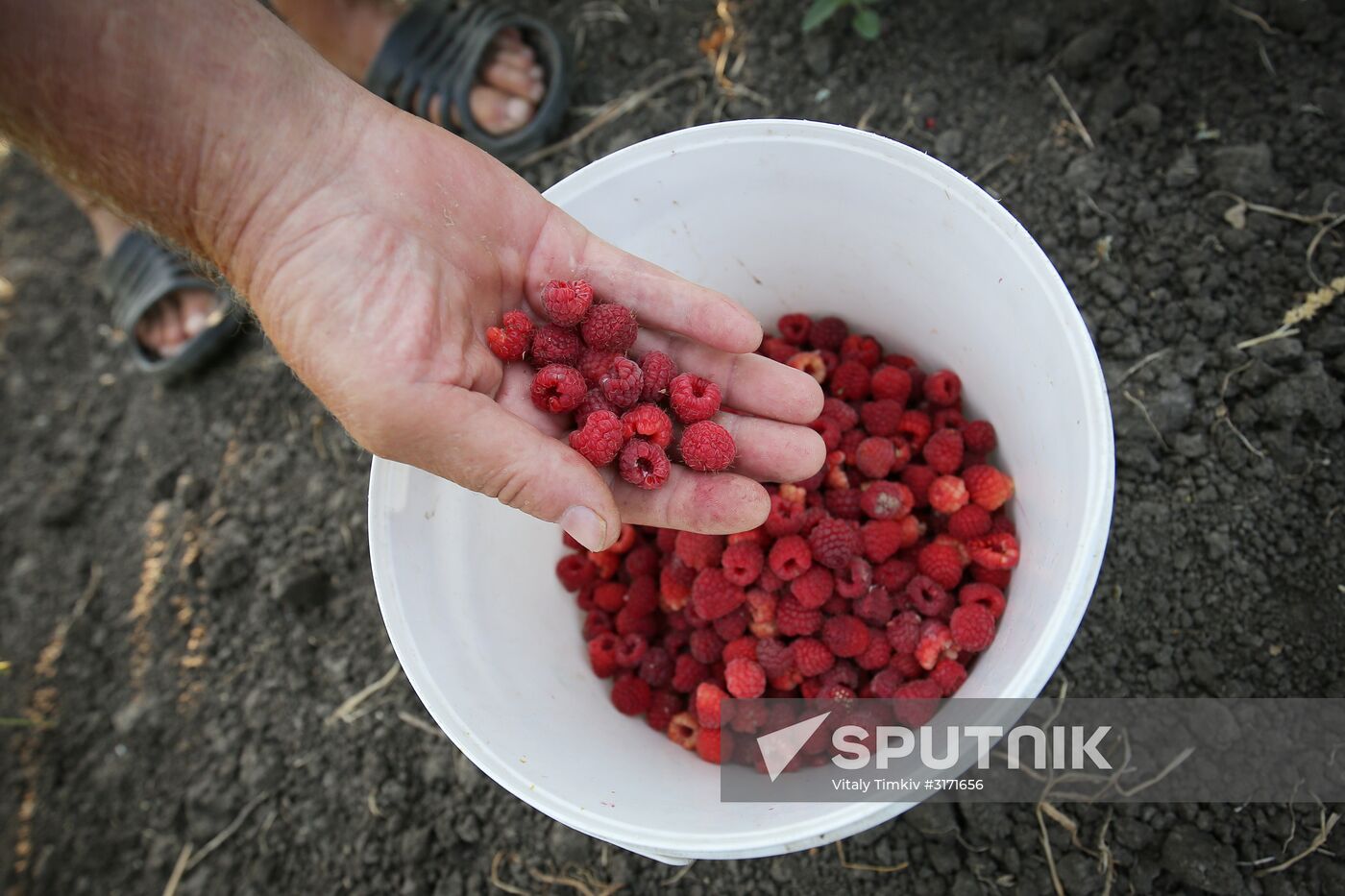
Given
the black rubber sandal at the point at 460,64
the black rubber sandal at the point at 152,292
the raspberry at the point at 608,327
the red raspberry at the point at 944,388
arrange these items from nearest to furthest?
the raspberry at the point at 608,327 → the red raspberry at the point at 944,388 → the black rubber sandal at the point at 460,64 → the black rubber sandal at the point at 152,292

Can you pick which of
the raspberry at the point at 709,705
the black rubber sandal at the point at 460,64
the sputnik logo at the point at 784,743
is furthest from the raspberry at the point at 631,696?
the black rubber sandal at the point at 460,64

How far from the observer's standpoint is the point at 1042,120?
236 centimetres

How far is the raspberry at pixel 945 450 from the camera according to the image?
1.98 meters

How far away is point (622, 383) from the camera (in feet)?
5.58

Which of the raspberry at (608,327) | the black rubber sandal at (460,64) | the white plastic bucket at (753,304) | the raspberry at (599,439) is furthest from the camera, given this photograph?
the black rubber sandal at (460,64)

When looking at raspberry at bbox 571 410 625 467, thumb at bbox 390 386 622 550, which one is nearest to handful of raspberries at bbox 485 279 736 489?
raspberry at bbox 571 410 625 467

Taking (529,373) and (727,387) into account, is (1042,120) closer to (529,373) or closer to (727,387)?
(727,387)

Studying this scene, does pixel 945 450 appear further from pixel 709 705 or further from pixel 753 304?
pixel 709 705

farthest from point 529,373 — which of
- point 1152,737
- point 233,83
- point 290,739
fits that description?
point 1152,737

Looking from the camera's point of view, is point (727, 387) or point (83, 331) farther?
point (83, 331)

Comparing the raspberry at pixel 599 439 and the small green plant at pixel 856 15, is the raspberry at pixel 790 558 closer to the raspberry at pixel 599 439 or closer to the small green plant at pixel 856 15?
the raspberry at pixel 599 439

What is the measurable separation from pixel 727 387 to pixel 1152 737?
3.72 ft

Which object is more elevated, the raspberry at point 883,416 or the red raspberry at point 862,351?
the red raspberry at point 862,351

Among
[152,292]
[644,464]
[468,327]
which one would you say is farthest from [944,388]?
[152,292]
